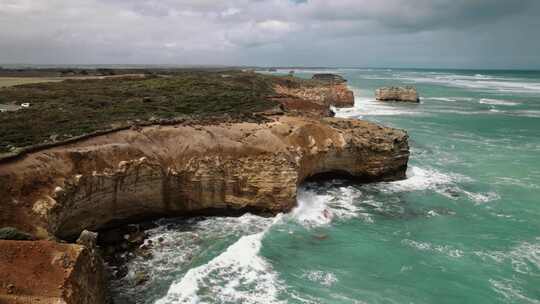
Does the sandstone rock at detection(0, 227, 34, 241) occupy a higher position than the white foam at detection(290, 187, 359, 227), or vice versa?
the sandstone rock at detection(0, 227, 34, 241)

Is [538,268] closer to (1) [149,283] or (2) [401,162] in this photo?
(2) [401,162]

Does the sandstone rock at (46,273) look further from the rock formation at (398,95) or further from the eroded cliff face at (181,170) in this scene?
the rock formation at (398,95)

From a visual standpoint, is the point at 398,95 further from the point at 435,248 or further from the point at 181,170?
the point at 181,170

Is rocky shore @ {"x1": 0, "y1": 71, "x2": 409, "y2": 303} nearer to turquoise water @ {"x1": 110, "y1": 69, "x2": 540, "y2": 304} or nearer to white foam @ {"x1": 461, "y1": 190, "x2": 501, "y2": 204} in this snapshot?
turquoise water @ {"x1": 110, "y1": 69, "x2": 540, "y2": 304}

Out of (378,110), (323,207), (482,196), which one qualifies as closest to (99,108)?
(323,207)

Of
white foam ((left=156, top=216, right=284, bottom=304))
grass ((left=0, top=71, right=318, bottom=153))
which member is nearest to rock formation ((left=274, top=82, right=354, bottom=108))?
grass ((left=0, top=71, right=318, bottom=153))

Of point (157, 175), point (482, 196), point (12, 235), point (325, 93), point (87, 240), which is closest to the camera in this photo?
point (12, 235)
